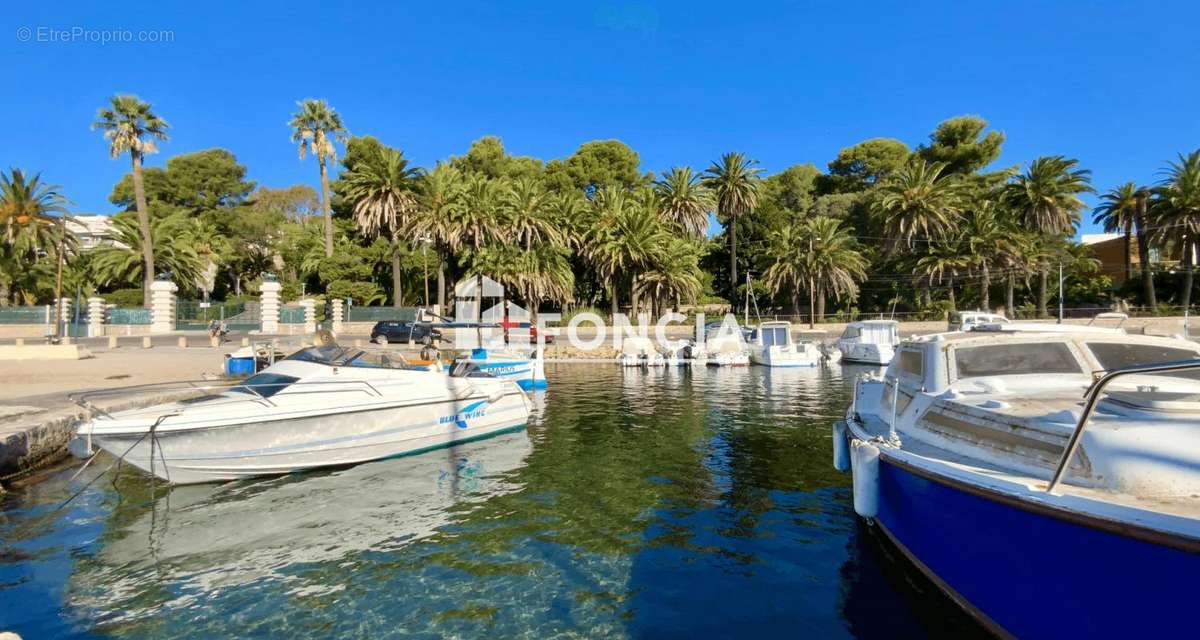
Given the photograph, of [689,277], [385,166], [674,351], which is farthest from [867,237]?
[385,166]

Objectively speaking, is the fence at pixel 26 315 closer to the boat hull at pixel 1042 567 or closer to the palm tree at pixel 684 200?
the palm tree at pixel 684 200

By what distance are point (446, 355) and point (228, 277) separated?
50632 millimetres

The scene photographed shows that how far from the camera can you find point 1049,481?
4.10 m

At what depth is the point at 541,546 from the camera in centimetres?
738

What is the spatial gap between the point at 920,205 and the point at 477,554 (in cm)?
5350

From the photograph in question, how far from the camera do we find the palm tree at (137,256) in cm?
5019

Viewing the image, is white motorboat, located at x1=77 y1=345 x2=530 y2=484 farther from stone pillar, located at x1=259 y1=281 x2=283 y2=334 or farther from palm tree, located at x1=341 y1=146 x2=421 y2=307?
palm tree, located at x1=341 y1=146 x2=421 y2=307

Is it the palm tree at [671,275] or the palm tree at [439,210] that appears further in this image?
the palm tree at [671,275]

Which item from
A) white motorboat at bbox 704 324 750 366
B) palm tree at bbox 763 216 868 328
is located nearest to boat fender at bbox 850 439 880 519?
white motorboat at bbox 704 324 750 366

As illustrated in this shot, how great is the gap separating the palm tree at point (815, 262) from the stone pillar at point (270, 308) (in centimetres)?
3873

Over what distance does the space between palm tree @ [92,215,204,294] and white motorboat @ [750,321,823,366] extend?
47.2 metres

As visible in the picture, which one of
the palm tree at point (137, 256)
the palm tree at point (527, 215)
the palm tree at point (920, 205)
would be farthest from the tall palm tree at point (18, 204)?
the palm tree at point (920, 205)

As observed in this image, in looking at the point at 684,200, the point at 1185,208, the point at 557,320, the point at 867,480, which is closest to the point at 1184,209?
the point at 1185,208

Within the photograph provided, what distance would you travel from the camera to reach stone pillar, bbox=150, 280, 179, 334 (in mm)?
44375
